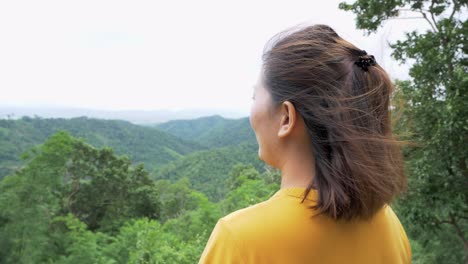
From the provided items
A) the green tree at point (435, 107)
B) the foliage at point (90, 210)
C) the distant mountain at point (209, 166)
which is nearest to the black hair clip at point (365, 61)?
the green tree at point (435, 107)

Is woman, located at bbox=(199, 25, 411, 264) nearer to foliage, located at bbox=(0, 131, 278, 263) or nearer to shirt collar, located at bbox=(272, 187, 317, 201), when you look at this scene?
shirt collar, located at bbox=(272, 187, 317, 201)

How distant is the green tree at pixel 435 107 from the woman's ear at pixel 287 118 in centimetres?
292

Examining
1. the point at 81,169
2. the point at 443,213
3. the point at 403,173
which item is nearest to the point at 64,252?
the point at 81,169

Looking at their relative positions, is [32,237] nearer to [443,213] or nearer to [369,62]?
[443,213]

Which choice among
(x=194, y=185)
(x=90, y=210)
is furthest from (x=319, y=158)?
(x=194, y=185)

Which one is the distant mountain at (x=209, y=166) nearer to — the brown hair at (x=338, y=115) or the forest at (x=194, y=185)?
the forest at (x=194, y=185)

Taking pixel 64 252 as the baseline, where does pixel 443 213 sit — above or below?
above

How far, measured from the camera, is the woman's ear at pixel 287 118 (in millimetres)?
662

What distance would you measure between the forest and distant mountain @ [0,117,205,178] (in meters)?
0.94

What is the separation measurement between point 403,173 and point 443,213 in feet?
12.0

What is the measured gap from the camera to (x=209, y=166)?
37.9m

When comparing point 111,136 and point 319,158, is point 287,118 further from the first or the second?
point 111,136

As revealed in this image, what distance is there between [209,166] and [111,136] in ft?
75.1

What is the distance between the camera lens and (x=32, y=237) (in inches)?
527
